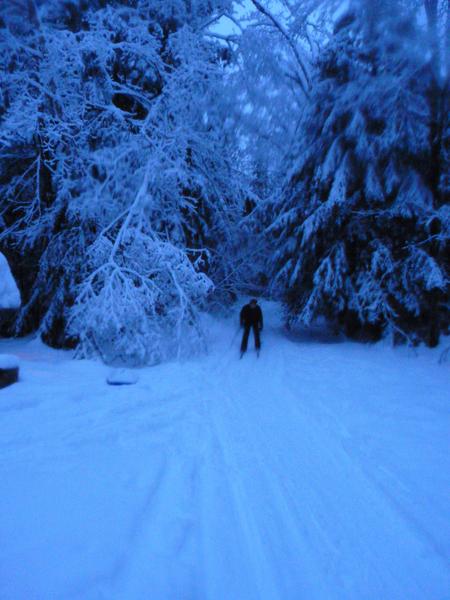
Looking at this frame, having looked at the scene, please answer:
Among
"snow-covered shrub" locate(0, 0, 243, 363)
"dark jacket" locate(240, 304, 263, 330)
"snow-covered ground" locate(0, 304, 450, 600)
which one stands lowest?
"snow-covered ground" locate(0, 304, 450, 600)

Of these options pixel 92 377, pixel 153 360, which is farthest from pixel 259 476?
pixel 153 360

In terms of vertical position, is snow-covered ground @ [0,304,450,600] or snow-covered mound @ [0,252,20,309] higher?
snow-covered mound @ [0,252,20,309]

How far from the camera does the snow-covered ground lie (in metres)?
1.90

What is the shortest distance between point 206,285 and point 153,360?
200cm

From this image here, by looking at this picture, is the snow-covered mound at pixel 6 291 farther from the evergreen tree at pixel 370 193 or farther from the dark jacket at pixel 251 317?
the evergreen tree at pixel 370 193

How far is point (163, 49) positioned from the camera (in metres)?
9.99

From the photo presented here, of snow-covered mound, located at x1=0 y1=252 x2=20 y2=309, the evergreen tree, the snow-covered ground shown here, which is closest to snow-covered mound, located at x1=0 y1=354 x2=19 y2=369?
the snow-covered ground

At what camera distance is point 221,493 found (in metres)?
2.69

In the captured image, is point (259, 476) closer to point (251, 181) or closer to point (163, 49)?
point (251, 181)

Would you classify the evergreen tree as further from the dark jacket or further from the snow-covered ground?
the snow-covered ground

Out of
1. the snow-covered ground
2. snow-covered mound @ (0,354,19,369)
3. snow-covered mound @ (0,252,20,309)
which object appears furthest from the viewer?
snow-covered mound @ (0,252,20,309)

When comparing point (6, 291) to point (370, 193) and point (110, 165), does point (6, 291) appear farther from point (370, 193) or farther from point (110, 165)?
point (370, 193)

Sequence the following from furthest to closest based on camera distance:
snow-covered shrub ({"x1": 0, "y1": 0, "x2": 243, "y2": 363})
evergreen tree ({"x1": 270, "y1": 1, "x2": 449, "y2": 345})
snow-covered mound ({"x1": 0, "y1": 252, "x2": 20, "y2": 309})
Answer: snow-covered shrub ({"x1": 0, "y1": 0, "x2": 243, "y2": 363}) < evergreen tree ({"x1": 270, "y1": 1, "x2": 449, "y2": 345}) < snow-covered mound ({"x1": 0, "y1": 252, "x2": 20, "y2": 309})

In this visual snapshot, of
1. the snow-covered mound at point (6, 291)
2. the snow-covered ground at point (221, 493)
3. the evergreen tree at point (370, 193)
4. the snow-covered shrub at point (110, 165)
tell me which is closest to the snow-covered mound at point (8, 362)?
the snow-covered ground at point (221, 493)
